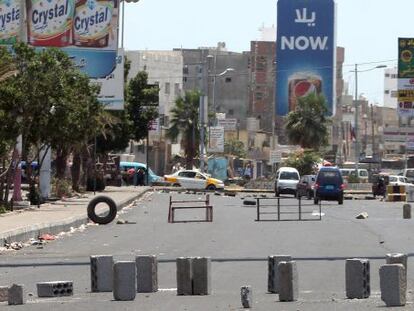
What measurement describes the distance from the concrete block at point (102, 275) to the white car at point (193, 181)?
207 ft

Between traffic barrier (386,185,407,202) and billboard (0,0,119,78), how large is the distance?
16.9 meters

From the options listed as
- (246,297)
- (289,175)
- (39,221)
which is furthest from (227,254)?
(289,175)

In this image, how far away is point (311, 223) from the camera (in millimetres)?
34375

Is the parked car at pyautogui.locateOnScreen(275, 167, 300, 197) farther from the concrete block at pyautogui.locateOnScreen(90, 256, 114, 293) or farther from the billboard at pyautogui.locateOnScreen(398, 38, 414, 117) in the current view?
the concrete block at pyautogui.locateOnScreen(90, 256, 114, 293)

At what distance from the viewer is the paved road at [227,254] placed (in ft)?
44.7

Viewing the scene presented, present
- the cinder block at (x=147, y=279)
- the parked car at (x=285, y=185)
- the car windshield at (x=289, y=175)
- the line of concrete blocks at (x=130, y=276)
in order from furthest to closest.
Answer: the car windshield at (x=289, y=175) → the parked car at (x=285, y=185) → the cinder block at (x=147, y=279) → the line of concrete blocks at (x=130, y=276)

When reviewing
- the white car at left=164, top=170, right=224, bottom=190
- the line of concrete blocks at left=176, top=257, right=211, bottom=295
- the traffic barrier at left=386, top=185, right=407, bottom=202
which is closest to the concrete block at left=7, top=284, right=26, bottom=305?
the line of concrete blocks at left=176, top=257, right=211, bottom=295

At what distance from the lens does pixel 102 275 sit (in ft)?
49.3

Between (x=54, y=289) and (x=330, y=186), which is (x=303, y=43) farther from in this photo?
(x=54, y=289)

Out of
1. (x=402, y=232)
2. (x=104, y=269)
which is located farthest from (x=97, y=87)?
(x=104, y=269)

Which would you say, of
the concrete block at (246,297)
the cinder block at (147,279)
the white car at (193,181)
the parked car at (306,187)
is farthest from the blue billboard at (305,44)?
the concrete block at (246,297)

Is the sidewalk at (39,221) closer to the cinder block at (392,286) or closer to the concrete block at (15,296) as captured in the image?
the concrete block at (15,296)

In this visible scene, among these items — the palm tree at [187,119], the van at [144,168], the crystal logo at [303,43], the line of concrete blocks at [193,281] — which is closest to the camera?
the line of concrete blocks at [193,281]

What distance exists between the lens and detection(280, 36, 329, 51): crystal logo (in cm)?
10575
